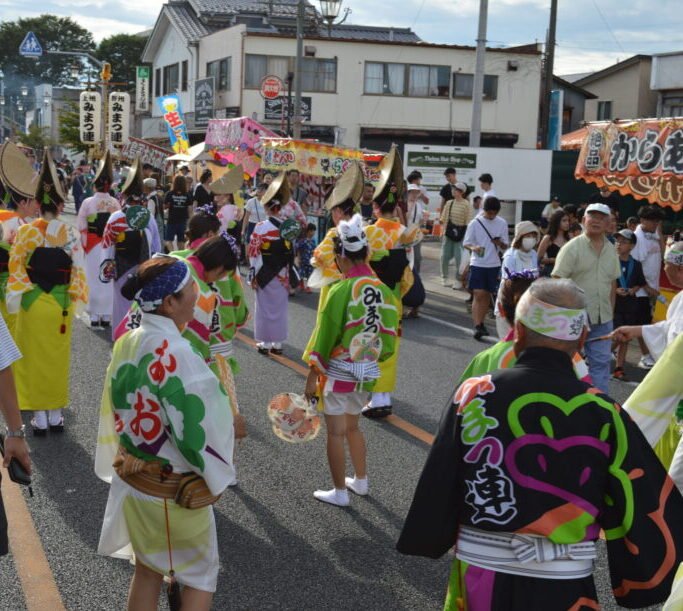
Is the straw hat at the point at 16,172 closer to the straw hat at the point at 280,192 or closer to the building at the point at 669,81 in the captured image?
the straw hat at the point at 280,192

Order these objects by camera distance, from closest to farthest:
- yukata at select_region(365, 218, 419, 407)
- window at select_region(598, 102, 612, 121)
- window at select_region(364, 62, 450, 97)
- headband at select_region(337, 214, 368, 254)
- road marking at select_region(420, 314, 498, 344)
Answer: headband at select_region(337, 214, 368, 254)
yukata at select_region(365, 218, 419, 407)
road marking at select_region(420, 314, 498, 344)
window at select_region(364, 62, 450, 97)
window at select_region(598, 102, 612, 121)

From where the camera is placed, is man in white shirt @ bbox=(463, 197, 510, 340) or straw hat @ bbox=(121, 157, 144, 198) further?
man in white shirt @ bbox=(463, 197, 510, 340)

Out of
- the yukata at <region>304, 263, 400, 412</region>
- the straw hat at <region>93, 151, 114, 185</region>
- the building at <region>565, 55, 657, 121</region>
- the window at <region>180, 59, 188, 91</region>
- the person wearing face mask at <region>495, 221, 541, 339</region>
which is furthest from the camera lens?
the window at <region>180, 59, 188, 91</region>

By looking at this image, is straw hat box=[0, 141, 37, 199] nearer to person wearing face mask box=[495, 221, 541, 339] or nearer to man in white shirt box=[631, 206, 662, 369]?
person wearing face mask box=[495, 221, 541, 339]

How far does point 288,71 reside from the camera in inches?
1368

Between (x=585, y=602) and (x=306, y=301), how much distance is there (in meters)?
11.3

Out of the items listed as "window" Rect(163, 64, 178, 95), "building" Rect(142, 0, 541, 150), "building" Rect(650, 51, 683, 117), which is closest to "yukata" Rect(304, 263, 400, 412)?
"building" Rect(142, 0, 541, 150)

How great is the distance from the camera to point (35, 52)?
150ft

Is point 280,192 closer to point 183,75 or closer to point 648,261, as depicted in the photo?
point 648,261

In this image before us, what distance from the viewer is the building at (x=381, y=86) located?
113 feet

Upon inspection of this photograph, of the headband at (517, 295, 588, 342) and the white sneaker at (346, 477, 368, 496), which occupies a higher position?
the headband at (517, 295, 588, 342)

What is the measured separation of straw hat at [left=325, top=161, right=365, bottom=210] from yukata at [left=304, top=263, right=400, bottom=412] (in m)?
3.00

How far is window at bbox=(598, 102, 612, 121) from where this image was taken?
3800 centimetres

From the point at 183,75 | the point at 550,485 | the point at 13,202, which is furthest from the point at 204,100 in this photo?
the point at 550,485
